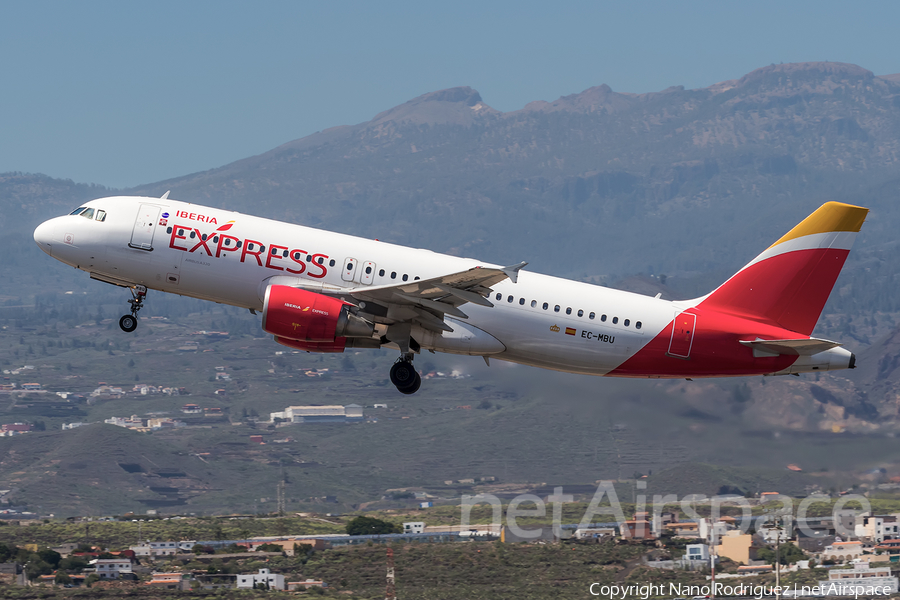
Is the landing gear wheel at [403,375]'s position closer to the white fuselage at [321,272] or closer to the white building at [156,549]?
the white fuselage at [321,272]

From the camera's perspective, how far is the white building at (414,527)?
108306 mm

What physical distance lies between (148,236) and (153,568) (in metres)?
51.4

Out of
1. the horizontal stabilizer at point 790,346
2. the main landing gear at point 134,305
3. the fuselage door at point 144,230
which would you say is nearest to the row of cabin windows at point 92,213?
the fuselage door at point 144,230

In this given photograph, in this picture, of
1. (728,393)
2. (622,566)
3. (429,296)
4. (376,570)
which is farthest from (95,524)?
(429,296)

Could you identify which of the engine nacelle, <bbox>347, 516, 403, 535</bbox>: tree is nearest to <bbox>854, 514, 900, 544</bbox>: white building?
<bbox>347, 516, 403, 535</bbox>: tree

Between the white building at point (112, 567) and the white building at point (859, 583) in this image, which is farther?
the white building at point (112, 567)

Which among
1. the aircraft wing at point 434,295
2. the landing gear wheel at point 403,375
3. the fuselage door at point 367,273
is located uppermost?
the fuselage door at point 367,273

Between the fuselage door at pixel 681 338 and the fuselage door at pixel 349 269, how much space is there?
12.8 m

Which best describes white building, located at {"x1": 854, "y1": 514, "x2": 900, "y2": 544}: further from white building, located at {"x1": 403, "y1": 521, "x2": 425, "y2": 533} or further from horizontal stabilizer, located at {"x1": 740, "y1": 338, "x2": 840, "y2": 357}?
horizontal stabilizer, located at {"x1": 740, "y1": 338, "x2": 840, "y2": 357}

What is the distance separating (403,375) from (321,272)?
522cm

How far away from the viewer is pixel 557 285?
142 feet

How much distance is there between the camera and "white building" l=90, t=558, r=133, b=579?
83.3 meters

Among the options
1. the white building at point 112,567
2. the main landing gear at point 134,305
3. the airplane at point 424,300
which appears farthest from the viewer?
the white building at point 112,567

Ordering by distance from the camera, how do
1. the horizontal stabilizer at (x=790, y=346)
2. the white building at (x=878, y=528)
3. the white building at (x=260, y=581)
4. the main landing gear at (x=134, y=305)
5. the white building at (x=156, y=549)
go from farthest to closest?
the white building at (x=156, y=549) → the white building at (x=878, y=528) → the white building at (x=260, y=581) → the main landing gear at (x=134, y=305) → the horizontal stabilizer at (x=790, y=346)
